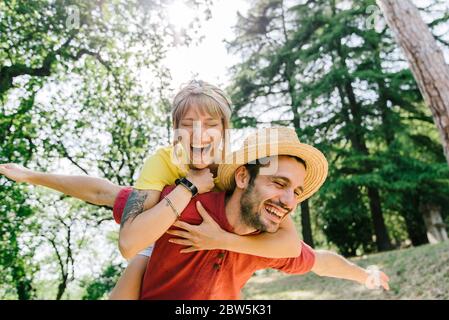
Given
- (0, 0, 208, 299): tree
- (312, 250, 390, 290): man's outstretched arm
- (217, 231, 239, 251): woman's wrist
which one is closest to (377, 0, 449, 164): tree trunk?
(312, 250, 390, 290): man's outstretched arm

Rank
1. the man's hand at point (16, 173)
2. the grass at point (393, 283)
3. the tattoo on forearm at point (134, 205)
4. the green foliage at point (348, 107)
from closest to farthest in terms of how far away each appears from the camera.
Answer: the tattoo on forearm at point (134, 205), the man's hand at point (16, 173), the grass at point (393, 283), the green foliage at point (348, 107)

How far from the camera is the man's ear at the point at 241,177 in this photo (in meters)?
2.23

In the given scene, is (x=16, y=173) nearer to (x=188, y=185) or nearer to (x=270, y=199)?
(x=188, y=185)

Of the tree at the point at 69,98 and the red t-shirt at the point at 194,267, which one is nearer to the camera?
the red t-shirt at the point at 194,267

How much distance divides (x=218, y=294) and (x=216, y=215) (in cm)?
41

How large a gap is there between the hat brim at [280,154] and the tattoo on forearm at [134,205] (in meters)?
0.50

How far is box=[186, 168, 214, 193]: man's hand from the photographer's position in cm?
204

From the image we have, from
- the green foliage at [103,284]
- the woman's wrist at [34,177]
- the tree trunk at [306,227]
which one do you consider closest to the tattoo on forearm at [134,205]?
the woman's wrist at [34,177]

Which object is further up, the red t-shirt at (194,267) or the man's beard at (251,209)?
the man's beard at (251,209)

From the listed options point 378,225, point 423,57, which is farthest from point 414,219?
point 423,57

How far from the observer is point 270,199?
2.11 meters

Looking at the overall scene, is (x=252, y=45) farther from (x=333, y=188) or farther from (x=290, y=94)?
(x=333, y=188)

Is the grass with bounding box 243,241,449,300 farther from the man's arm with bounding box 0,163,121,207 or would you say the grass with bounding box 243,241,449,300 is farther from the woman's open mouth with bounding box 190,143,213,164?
Answer: the man's arm with bounding box 0,163,121,207

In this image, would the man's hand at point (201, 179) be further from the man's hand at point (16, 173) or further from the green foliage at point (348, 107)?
the green foliage at point (348, 107)
